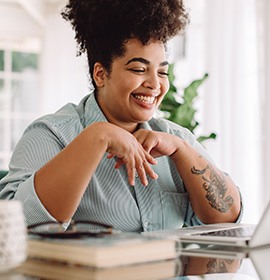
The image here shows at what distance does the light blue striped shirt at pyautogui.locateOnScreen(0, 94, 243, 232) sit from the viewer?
5.58 feet

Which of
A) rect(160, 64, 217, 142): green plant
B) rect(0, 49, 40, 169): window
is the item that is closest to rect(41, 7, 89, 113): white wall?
rect(0, 49, 40, 169): window

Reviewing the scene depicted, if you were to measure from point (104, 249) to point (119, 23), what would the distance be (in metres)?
1.00

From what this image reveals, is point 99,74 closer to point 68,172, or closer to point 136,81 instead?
point 136,81

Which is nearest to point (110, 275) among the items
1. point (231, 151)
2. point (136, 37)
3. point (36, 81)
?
point (136, 37)

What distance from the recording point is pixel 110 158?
5.76 feet

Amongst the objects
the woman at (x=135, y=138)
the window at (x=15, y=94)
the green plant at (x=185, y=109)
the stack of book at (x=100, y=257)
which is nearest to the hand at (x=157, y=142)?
the woman at (x=135, y=138)

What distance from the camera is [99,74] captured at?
1862 millimetres

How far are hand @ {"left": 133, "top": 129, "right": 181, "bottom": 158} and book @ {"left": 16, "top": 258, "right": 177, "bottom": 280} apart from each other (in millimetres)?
657

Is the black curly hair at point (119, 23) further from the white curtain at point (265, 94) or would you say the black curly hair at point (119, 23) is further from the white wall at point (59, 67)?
the white wall at point (59, 67)

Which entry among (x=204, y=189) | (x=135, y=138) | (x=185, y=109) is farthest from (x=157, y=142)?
(x=185, y=109)

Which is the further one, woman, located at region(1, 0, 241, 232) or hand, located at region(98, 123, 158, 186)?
woman, located at region(1, 0, 241, 232)

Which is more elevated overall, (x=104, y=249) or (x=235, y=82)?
(x=235, y=82)

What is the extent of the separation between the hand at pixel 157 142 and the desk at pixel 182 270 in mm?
457

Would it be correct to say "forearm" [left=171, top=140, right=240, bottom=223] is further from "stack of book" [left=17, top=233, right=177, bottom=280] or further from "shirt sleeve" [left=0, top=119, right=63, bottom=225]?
"stack of book" [left=17, top=233, right=177, bottom=280]
